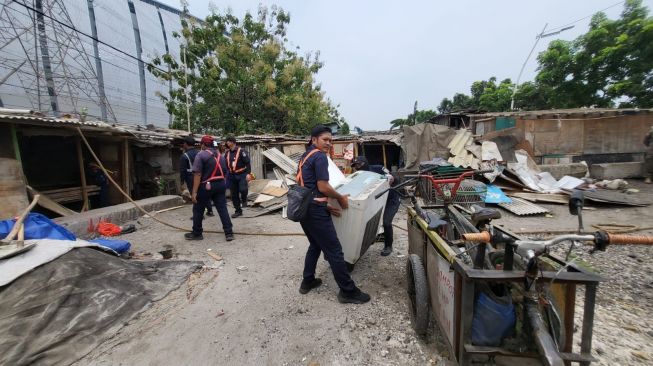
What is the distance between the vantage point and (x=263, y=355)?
2562 mm

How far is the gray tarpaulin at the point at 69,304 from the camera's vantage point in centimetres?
245

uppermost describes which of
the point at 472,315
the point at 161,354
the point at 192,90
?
the point at 192,90

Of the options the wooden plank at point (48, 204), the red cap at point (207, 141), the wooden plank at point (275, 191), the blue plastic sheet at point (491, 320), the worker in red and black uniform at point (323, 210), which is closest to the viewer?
the blue plastic sheet at point (491, 320)

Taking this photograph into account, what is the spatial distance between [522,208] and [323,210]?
6509 mm

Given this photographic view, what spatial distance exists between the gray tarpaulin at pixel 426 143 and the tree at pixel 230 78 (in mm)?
7864

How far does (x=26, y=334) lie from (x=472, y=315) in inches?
137

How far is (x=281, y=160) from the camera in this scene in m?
11.1

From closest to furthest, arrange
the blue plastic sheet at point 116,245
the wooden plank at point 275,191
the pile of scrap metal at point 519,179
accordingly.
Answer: the blue plastic sheet at point 116,245
the pile of scrap metal at point 519,179
the wooden plank at point 275,191

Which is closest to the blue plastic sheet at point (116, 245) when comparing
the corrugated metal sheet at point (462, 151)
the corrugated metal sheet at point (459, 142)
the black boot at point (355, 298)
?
the black boot at point (355, 298)

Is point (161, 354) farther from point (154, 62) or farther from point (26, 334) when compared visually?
point (154, 62)

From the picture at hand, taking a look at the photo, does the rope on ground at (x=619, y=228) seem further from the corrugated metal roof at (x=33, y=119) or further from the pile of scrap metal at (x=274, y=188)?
the corrugated metal roof at (x=33, y=119)

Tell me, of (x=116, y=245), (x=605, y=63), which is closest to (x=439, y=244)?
A: (x=116, y=245)

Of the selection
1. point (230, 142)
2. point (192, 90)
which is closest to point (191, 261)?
point (230, 142)

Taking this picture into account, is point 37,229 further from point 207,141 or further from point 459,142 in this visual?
point 459,142
